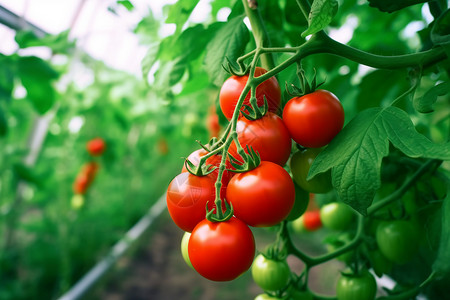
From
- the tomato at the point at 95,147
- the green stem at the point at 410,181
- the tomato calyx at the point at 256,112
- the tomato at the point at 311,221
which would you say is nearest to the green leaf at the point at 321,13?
the tomato calyx at the point at 256,112

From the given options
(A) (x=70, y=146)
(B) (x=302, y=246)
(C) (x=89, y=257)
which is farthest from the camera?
(B) (x=302, y=246)

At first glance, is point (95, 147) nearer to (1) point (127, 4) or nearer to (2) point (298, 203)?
(1) point (127, 4)

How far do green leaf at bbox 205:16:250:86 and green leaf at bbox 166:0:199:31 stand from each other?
0.28 ft

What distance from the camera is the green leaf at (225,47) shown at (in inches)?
25.0

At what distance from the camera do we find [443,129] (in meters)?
1.27

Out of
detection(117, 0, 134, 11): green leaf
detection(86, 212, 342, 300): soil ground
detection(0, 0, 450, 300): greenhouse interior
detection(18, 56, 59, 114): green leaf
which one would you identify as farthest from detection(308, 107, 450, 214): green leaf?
detection(86, 212, 342, 300): soil ground

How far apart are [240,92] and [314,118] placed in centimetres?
11

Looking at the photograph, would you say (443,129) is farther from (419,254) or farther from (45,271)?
(45,271)

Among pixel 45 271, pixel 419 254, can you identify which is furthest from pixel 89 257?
pixel 419 254

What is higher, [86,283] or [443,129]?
[443,129]

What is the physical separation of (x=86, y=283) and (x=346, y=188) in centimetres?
215

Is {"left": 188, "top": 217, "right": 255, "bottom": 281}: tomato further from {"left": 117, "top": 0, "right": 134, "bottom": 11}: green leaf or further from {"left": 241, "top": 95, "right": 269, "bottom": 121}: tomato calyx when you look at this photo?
{"left": 117, "top": 0, "right": 134, "bottom": 11}: green leaf

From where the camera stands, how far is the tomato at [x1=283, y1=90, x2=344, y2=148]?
496 mm

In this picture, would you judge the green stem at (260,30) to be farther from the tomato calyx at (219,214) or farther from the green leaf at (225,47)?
the tomato calyx at (219,214)
